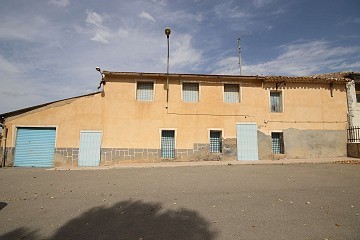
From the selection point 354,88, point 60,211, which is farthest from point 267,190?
point 354,88

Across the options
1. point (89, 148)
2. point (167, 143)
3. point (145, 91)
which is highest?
point (145, 91)

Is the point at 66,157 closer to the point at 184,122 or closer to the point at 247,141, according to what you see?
the point at 184,122

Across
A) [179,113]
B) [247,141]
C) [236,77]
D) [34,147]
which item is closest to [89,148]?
[34,147]

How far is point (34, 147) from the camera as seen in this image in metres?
12.9

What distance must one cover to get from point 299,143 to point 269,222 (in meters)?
12.5

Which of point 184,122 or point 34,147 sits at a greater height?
point 184,122

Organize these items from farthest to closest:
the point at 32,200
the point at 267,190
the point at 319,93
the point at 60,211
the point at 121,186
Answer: the point at 319,93, the point at 121,186, the point at 267,190, the point at 32,200, the point at 60,211

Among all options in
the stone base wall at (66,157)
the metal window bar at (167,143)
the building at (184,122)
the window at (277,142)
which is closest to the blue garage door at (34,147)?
the building at (184,122)

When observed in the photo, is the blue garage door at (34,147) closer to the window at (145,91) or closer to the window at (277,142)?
the window at (145,91)

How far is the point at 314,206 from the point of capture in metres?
4.55

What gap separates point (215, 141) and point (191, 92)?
3.67 m

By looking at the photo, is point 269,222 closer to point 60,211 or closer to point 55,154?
point 60,211

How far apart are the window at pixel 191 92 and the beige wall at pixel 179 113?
0.38 metres

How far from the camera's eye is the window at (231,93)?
583 inches
